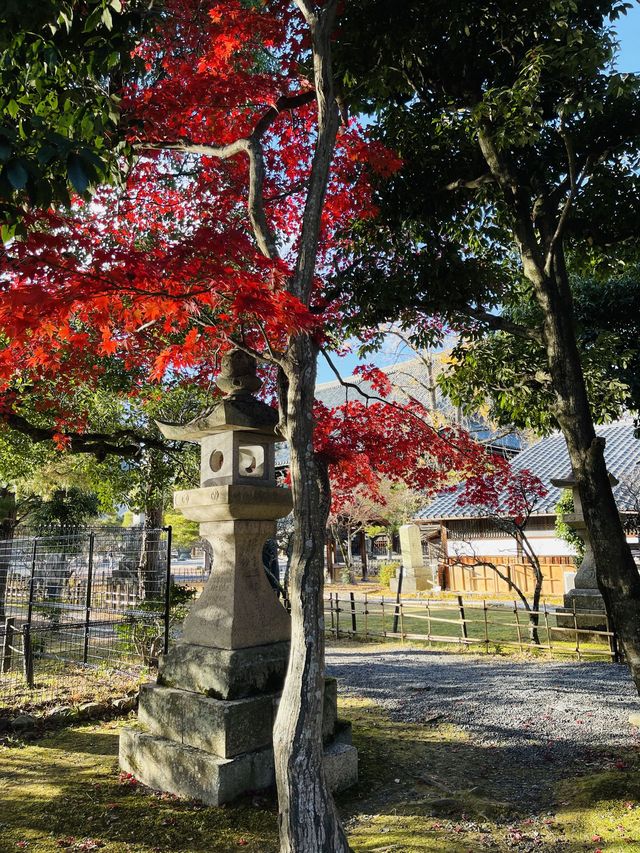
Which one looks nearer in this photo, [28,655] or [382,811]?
[382,811]

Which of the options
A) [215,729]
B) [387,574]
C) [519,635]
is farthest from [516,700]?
[387,574]

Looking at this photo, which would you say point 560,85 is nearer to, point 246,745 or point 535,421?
point 535,421

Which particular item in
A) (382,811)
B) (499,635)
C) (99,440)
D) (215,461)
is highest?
(99,440)

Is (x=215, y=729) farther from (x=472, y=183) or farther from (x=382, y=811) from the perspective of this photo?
(x=472, y=183)

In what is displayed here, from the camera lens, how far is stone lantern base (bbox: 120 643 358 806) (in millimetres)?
4473

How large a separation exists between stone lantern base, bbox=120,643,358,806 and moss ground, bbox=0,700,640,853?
0.14 m

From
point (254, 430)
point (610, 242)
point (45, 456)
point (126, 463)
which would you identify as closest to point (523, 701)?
point (254, 430)

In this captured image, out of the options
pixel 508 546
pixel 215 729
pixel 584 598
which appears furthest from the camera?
pixel 508 546

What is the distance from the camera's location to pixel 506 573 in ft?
74.8

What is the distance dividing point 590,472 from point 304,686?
10.7 ft

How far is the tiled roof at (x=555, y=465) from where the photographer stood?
70.5 feet

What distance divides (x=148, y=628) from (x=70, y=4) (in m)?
9.27

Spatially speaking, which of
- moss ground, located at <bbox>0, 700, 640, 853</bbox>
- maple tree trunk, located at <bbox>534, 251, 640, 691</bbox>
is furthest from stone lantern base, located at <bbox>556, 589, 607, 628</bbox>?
maple tree trunk, located at <bbox>534, 251, 640, 691</bbox>

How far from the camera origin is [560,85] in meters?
6.05
